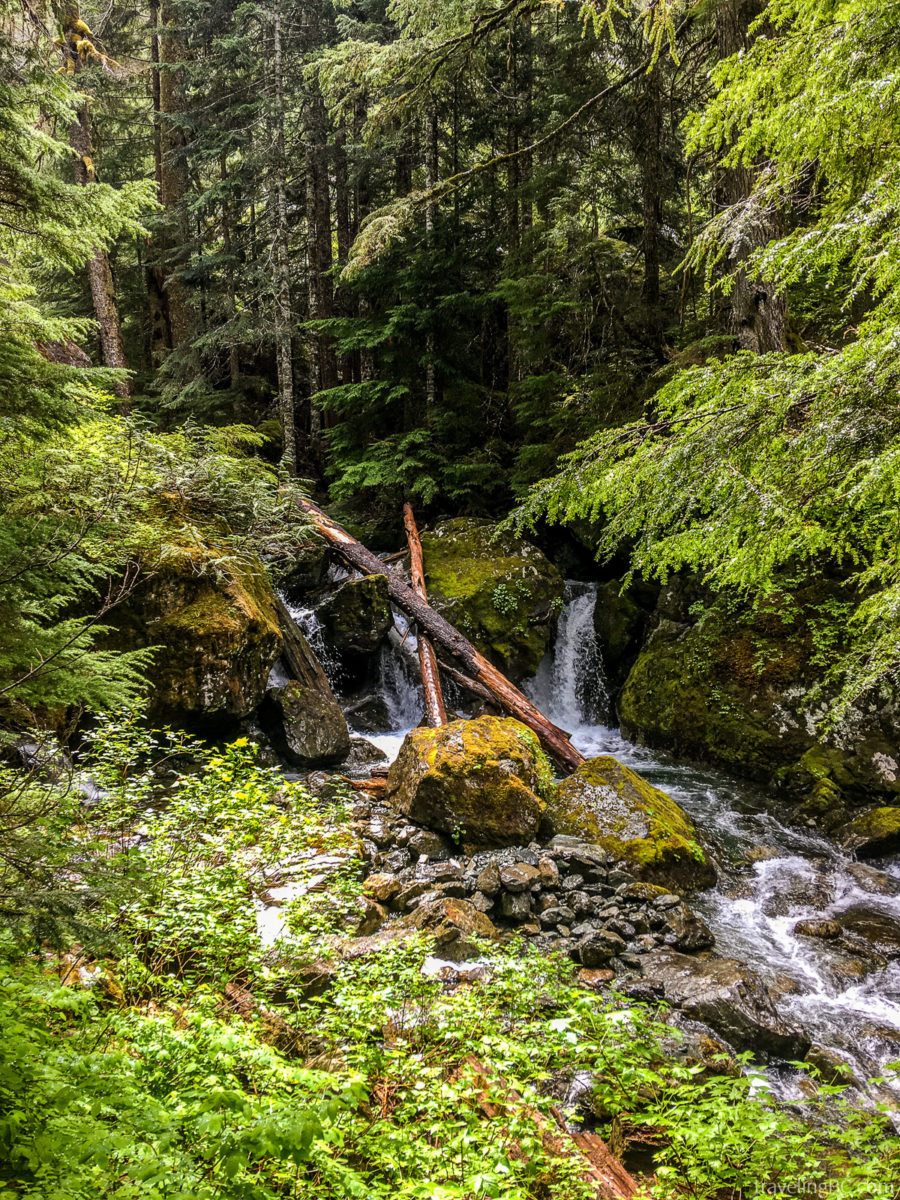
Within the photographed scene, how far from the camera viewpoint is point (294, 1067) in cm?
279

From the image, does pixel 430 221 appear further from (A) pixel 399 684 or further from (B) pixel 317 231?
(A) pixel 399 684

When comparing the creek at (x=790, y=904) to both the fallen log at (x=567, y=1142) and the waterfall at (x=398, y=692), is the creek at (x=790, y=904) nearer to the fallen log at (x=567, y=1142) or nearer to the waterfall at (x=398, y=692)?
the waterfall at (x=398, y=692)

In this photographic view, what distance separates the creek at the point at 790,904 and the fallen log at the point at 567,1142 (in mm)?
1572

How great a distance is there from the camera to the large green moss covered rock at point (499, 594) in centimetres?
1165

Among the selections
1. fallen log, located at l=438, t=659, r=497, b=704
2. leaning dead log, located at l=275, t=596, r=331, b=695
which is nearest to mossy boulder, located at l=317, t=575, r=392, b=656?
leaning dead log, located at l=275, t=596, r=331, b=695

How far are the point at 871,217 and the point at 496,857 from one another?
5.92m

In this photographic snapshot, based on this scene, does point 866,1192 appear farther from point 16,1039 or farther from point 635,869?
point 635,869

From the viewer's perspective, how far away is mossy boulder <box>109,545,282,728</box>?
23.8ft

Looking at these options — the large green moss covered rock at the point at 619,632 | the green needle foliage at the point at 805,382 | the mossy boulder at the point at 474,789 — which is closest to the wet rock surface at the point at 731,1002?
the mossy boulder at the point at 474,789

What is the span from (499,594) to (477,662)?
2183 millimetres

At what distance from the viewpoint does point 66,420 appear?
3.52 metres

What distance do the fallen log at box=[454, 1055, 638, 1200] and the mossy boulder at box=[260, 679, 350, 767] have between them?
220 inches

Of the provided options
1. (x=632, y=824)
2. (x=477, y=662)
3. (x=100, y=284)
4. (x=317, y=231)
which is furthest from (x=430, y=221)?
(x=632, y=824)

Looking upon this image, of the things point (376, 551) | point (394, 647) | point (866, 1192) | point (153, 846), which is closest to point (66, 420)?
point (153, 846)
